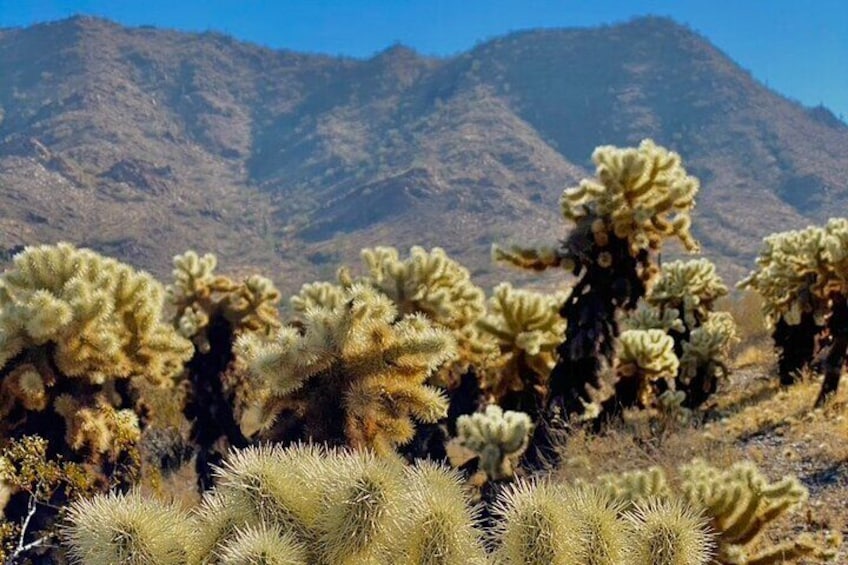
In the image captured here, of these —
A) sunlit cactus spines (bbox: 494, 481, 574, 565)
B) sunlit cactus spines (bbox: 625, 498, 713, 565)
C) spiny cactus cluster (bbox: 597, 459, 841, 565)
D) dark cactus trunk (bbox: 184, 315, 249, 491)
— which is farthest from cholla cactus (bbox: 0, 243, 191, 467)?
sunlit cactus spines (bbox: 625, 498, 713, 565)

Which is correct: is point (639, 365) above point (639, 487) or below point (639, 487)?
below

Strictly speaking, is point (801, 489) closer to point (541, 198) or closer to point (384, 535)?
point (384, 535)

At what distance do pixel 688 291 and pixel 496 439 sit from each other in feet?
25.0

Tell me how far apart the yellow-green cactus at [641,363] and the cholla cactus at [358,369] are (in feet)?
18.1

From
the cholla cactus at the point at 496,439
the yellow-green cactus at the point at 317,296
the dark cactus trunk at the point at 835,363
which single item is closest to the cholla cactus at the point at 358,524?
the cholla cactus at the point at 496,439

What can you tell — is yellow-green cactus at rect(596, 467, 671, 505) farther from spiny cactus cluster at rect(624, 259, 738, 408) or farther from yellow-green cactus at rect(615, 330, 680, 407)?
spiny cactus cluster at rect(624, 259, 738, 408)

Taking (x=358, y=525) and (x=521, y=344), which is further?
(x=521, y=344)

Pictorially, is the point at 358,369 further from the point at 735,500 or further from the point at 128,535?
the point at 128,535

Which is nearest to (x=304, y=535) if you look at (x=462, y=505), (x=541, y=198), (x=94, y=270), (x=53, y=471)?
(x=462, y=505)

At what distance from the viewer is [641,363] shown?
11211 mm

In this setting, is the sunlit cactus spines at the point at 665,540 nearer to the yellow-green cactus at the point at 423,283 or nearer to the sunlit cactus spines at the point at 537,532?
the sunlit cactus spines at the point at 537,532

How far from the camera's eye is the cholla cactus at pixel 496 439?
853cm


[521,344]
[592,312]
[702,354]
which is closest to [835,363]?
[592,312]

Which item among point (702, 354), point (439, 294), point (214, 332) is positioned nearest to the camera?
point (439, 294)
